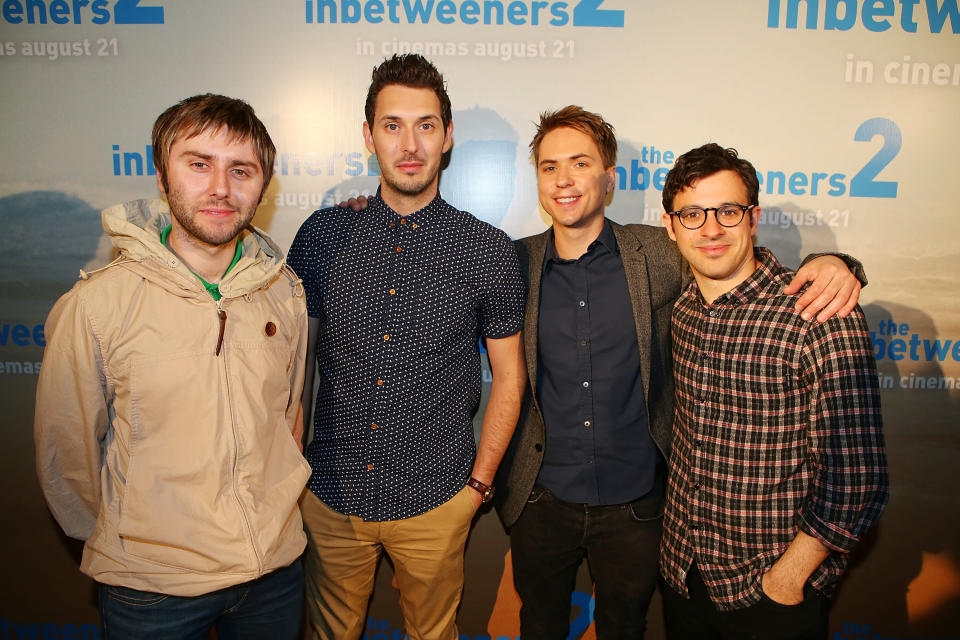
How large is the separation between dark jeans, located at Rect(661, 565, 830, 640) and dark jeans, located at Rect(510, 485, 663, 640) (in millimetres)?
236

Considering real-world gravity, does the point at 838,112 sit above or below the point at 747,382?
above

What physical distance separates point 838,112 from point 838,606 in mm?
2472

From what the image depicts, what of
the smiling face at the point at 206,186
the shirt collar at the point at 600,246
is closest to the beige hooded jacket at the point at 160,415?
the smiling face at the point at 206,186

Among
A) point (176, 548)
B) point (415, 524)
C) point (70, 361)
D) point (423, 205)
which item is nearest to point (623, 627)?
point (415, 524)

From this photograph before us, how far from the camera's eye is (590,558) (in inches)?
81.0

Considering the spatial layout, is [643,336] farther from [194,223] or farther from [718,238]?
[194,223]

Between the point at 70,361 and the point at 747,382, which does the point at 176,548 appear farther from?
the point at 747,382

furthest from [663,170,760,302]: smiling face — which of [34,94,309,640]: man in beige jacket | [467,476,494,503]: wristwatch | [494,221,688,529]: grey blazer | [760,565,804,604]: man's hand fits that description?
[34,94,309,640]: man in beige jacket

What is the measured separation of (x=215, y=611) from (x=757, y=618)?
1.61m

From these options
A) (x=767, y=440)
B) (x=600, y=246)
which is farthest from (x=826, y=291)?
(x=600, y=246)

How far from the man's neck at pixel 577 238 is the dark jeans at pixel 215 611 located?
147 centimetres

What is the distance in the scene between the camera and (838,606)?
274 cm

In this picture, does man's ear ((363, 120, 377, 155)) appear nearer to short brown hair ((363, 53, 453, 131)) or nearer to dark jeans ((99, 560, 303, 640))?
short brown hair ((363, 53, 453, 131))

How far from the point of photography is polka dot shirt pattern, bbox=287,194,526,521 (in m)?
1.90
